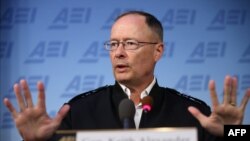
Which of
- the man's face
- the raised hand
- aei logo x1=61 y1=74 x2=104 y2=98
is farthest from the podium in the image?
aei logo x1=61 y1=74 x2=104 y2=98

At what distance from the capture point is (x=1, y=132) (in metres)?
3.85

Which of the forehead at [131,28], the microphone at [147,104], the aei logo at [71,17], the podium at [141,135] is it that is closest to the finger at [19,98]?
the podium at [141,135]

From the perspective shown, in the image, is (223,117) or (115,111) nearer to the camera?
(223,117)

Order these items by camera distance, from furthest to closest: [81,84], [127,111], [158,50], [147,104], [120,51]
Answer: [81,84] < [158,50] < [120,51] < [147,104] < [127,111]

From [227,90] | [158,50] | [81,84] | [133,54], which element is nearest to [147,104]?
[227,90]

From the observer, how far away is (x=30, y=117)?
176 cm

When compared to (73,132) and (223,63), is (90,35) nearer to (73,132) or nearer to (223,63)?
(223,63)

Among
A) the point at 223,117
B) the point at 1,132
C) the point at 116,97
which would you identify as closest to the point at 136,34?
the point at 116,97

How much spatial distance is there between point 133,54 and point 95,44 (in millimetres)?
1606

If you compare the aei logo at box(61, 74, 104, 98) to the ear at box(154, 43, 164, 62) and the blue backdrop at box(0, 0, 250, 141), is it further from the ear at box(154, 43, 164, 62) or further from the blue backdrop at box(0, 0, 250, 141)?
the ear at box(154, 43, 164, 62)

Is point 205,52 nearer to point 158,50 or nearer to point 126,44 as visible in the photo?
point 158,50

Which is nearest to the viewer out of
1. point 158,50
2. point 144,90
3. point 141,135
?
point 141,135

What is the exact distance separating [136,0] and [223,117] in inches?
97.5

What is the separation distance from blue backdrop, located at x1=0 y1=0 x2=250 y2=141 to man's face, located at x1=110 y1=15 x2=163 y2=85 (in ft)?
4.70
